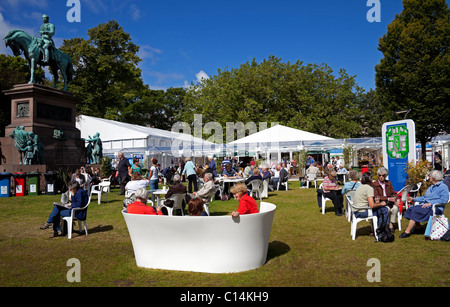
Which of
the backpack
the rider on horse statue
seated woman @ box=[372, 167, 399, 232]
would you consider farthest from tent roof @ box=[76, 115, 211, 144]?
the backpack

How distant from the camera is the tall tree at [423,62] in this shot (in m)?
21.5

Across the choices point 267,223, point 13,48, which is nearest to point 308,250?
point 267,223

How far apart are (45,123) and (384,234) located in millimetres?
12836

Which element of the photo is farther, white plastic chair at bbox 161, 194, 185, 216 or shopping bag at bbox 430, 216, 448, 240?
white plastic chair at bbox 161, 194, 185, 216

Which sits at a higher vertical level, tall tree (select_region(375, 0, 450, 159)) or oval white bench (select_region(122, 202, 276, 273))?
tall tree (select_region(375, 0, 450, 159))

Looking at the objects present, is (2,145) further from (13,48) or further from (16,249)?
(16,249)

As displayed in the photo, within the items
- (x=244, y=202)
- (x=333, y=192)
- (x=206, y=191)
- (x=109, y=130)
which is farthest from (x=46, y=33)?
(x=109, y=130)

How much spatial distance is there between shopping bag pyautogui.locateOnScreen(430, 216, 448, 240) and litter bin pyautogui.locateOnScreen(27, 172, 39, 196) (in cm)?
1241

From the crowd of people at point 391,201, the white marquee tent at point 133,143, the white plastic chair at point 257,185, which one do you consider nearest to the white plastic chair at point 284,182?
the white plastic chair at point 257,185

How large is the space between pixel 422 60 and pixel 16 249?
24.1 metres

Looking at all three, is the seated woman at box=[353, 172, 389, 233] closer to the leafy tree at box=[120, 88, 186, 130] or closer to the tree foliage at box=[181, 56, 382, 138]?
the tree foliage at box=[181, 56, 382, 138]

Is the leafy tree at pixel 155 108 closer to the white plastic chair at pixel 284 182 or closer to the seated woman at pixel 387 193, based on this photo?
the white plastic chair at pixel 284 182

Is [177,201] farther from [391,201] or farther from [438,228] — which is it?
[438,228]

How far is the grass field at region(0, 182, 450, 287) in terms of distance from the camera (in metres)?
3.99
